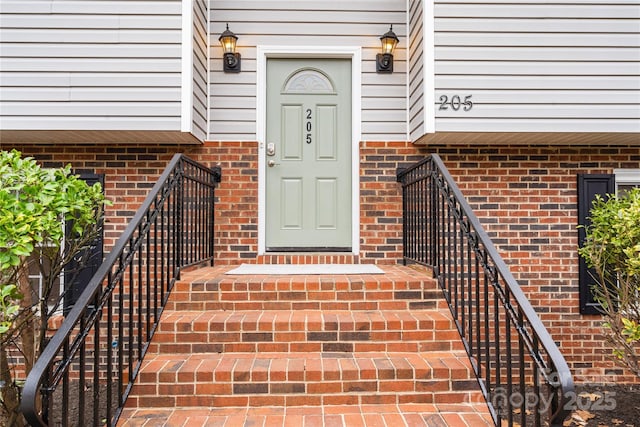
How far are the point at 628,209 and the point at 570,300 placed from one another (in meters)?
1.28

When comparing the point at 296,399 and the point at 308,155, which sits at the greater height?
the point at 308,155

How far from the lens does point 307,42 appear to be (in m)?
4.48

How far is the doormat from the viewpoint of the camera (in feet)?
12.0

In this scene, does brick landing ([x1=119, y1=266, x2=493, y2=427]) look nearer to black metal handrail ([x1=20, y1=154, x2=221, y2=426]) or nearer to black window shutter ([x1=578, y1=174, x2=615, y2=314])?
black metal handrail ([x1=20, y1=154, x2=221, y2=426])

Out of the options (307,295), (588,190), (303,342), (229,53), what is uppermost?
(229,53)

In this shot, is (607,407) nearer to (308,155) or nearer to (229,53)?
(308,155)

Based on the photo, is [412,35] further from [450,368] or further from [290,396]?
[290,396]

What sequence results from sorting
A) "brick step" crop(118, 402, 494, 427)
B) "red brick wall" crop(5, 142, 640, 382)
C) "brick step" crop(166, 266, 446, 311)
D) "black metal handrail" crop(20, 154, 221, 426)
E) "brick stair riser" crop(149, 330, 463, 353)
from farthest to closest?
1. "red brick wall" crop(5, 142, 640, 382)
2. "brick step" crop(166, 266, 446, 311)
3. "brick stair riser" crop(149, 330, 463, 353)
4. "brick step" crop(118, 402, 494, 427)
5. "black metal handrail" crop(20, 154, 221, 426)

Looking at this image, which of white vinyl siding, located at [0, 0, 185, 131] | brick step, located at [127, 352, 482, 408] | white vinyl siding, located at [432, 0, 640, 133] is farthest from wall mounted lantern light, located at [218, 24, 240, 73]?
brick step, located at [127, 352, 482, 408]

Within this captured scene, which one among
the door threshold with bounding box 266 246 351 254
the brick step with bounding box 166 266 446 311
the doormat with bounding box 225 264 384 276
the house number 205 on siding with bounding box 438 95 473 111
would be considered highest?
the house number 205 on siding with bounding box 438 95 473 111

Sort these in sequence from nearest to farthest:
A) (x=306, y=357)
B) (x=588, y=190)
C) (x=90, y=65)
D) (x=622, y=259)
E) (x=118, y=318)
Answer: (x=306, y=357)
(x=118, y=318)
(x=622, y=259)
(x=90, y=65)
(x=588, y=190)

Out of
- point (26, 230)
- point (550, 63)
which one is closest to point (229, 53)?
point (26, 230)

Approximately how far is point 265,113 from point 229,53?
2.23ft

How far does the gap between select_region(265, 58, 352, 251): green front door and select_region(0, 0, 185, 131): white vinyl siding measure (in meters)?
1.10
